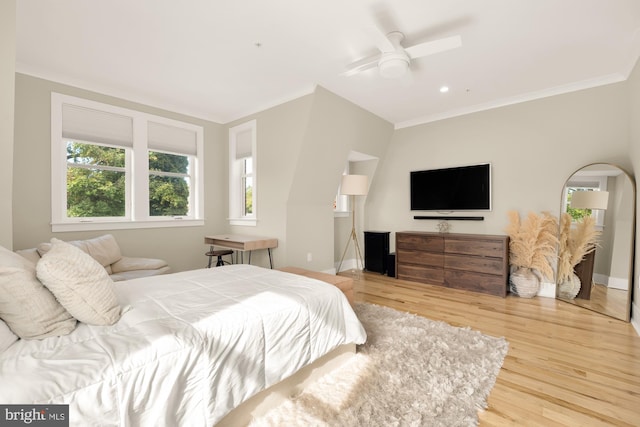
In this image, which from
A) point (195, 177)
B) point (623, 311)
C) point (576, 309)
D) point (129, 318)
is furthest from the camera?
point (195, 177)

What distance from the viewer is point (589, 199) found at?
3.31 m

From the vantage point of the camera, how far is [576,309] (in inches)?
126

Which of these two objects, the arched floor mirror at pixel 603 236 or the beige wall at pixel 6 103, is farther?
the arched floor mirror at pixel 603 236

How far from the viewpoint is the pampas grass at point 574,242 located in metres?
3.23

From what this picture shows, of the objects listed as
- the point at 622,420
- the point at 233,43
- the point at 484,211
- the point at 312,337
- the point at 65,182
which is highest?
the point at 233,43

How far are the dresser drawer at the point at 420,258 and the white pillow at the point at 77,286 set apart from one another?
386 cm

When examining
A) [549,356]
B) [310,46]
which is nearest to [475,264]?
[549,356]

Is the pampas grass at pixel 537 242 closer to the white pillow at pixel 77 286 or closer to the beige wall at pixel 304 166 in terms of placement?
the beige wall at pixel 304 166

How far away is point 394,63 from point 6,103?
8.96ft

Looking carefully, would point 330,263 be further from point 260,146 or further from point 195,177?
point 195,177

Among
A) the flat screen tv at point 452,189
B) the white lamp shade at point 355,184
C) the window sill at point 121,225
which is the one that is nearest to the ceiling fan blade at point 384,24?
the white lamp shade at point 355,184

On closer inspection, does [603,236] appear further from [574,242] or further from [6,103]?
[6,103]

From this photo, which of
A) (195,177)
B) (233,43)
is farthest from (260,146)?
(233,43)

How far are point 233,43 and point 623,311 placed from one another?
4.67 meters
